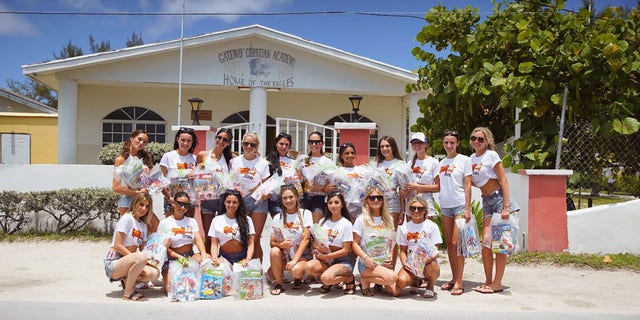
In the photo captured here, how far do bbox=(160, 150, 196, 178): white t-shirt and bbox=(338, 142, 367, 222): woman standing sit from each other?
160 cm

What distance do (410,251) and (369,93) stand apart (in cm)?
831

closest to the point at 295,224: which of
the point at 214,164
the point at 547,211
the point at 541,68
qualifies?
the point at 214,164

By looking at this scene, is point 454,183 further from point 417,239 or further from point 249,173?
point 249,173

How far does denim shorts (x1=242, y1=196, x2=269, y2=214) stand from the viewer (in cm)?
539

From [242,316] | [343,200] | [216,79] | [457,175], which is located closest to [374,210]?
[343,200]

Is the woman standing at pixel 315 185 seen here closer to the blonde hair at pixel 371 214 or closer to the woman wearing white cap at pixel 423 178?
the blonde hair at pixel 371 214

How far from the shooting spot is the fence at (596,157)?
7.48m

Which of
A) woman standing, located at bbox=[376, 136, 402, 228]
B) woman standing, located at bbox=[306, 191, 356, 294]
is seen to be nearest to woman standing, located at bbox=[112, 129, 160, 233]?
woman standing, located at bbox=[306, 191, 356, 294]

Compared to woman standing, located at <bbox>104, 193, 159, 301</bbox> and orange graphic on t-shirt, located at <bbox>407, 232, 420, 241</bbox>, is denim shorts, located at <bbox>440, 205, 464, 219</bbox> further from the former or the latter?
woman standing, located at <bbox>104, 193, 159, 301</bbox>

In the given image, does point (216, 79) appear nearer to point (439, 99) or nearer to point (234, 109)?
point (234, 109)

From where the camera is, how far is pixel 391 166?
5.41 m

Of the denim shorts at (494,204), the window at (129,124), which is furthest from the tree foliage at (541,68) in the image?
the window at (129,124)

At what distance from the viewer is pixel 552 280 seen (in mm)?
5855

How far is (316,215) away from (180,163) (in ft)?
5.07
